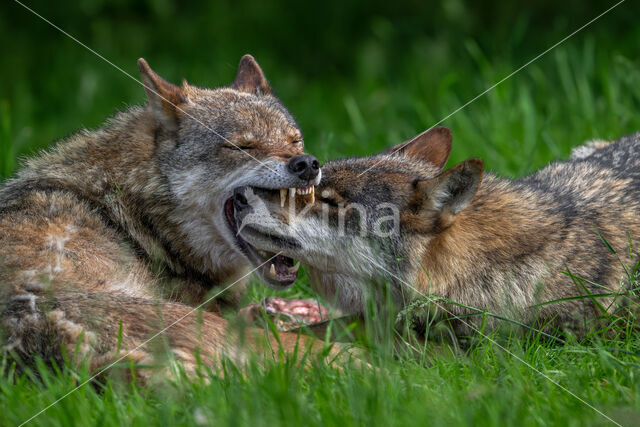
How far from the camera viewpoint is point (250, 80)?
18.4 ft

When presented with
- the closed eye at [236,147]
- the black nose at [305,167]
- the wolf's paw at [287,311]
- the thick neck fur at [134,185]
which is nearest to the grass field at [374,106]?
the wolf's paw at [287,311]

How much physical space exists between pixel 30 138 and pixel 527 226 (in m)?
6.74

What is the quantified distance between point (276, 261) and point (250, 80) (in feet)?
5.32

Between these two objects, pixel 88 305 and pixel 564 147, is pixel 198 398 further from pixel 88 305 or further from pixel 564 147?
pixel 564 147

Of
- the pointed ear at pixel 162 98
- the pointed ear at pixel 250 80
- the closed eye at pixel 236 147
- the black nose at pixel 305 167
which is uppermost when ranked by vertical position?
the pointed ear at pixel 250 80

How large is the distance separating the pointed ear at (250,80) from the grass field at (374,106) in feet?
2.76

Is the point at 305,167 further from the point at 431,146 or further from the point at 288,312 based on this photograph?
the point at 288,312

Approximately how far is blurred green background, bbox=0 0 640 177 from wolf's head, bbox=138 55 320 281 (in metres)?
2.62

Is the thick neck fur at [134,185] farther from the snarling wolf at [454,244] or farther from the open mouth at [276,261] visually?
the snarling wolf at [454,244]

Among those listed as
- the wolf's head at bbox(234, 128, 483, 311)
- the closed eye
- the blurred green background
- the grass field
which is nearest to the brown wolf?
the closed eye

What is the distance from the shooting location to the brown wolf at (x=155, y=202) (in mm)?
3887

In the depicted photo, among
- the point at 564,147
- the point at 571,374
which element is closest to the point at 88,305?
the point at 571,374

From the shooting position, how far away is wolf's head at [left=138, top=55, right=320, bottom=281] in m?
4.62

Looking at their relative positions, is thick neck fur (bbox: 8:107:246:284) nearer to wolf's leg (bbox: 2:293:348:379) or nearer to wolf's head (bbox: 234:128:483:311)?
wolf's head (bbox: 234:128:483:311)
